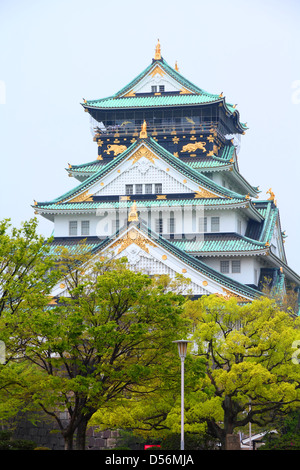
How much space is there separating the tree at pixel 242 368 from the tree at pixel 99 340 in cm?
315

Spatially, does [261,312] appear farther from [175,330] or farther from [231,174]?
[231,174]

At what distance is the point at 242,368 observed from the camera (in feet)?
138

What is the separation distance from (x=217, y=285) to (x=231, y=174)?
52.3 ft

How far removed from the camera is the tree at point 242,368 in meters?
41.9

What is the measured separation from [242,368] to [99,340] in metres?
7.34

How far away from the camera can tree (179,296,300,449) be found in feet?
137

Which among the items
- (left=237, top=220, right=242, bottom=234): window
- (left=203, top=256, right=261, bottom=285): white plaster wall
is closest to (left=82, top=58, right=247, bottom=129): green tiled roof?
(left=237, top=220, right=242, bottom=234): window

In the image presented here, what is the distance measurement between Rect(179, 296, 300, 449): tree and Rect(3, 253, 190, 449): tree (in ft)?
10.3

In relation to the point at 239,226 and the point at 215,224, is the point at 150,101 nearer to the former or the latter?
the point at 215,224

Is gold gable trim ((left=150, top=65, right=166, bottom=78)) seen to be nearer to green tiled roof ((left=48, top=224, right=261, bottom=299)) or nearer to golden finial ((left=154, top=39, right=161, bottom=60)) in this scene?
golden finial ((left=154, top=39, right=161, bottom=60))

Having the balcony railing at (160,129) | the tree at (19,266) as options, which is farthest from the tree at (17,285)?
the balcony railing at (160,129)

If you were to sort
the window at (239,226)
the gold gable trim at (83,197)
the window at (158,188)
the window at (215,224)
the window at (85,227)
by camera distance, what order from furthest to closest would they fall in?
the window at (85,227) → the gold gable trim at (83,197) → the window at (158,188) → the window at (239,226) → the window at (215,224)

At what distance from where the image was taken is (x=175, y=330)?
39.7 meters

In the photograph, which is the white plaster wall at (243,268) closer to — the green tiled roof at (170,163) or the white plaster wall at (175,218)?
the white plaster wall at (175,218)
